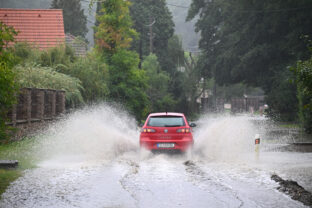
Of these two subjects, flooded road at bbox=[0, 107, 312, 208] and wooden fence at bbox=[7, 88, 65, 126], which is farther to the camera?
wooden fence at bbox=[7, 88, 65, 126]

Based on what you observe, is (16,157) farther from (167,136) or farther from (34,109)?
(34,109)

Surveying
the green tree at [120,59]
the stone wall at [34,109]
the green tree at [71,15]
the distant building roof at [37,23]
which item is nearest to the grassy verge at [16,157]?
the stone wall at [34,109]

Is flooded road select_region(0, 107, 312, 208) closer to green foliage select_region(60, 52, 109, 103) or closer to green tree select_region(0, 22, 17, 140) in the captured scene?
green tree select_region(0, 22, 17, 140)

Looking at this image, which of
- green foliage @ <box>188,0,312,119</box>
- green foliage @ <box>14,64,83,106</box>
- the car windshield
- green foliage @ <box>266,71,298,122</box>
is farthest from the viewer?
green foliage @ <box>188,0,312,119</box>

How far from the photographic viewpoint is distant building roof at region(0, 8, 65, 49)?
45062mm

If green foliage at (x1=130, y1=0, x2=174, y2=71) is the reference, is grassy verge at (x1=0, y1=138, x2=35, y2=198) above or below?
below

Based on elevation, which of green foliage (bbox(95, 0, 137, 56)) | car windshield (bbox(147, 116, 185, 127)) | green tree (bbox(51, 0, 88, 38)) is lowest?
car windshield (bbox(147, 116, 185, 127))

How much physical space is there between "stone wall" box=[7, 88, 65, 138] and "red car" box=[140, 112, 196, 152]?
565 centimetres

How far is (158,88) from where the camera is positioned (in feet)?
230

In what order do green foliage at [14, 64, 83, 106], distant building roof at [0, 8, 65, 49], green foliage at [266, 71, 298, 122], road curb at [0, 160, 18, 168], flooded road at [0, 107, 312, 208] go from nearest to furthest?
flooded road at [0, 107, 312, 208] < road curb at [0, 160, 18, 168] < green foliage at [14, 64, 83, 106] < distant building roof at [0, 8, 65, 49] < green foliage at [266, 71, 298, 122]

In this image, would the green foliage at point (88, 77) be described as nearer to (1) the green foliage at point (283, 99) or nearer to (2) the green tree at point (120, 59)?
(2) the green tree at point (120, 59)

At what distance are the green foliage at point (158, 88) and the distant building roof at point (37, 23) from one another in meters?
22.2

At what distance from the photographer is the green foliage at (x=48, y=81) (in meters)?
27.7

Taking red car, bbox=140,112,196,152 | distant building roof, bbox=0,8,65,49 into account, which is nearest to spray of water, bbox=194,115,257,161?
red car, bbox=140,112,196,152
